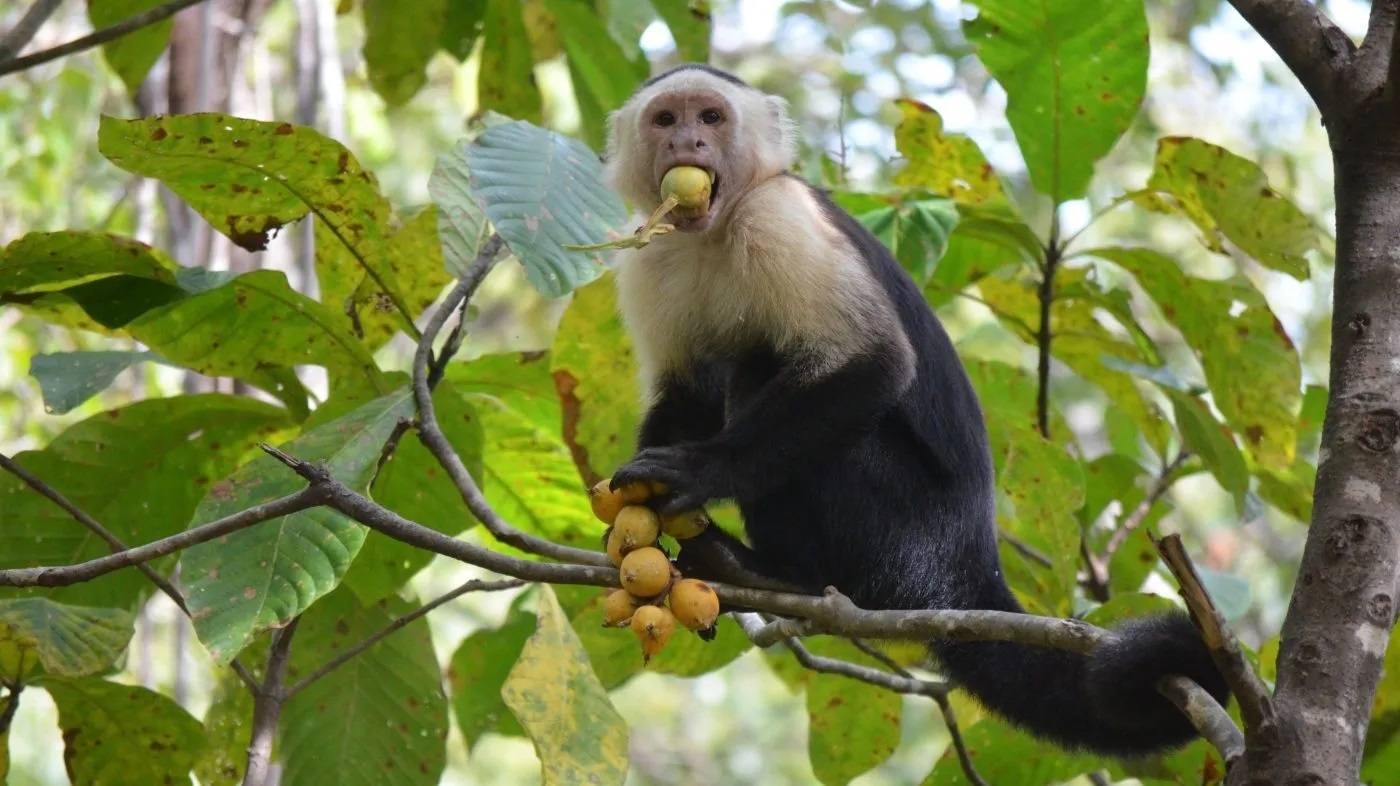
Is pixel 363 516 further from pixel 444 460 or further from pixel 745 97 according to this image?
pixel 745 97

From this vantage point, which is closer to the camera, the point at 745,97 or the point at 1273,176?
the point at 745,97

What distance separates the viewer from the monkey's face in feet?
11.4

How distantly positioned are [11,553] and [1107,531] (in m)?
3.00

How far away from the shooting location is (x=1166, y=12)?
1232 centimetres

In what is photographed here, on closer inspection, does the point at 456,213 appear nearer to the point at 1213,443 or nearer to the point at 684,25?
Result: the point at 684,25

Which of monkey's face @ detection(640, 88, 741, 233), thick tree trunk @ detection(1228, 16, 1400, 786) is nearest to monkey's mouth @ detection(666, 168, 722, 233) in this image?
monkey's face @ detection(640, 88, 741, 233)

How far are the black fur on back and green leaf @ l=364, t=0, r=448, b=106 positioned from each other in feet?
4.72

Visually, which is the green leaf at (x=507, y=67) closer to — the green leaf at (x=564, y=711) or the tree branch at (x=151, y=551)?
the green leaf at (x=564, y=711)

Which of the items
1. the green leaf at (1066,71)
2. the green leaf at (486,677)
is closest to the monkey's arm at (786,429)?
the green leaf at (1066,71)

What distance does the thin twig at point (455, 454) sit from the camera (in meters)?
2.47

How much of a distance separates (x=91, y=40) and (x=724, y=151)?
1491mm

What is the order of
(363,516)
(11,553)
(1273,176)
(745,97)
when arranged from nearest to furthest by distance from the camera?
(363,516) < (11,553) < (745,97) < (1273,176)

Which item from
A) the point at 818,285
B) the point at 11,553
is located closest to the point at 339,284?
the point at 11,553

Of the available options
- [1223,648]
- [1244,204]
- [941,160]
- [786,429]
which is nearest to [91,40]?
[786,429]
